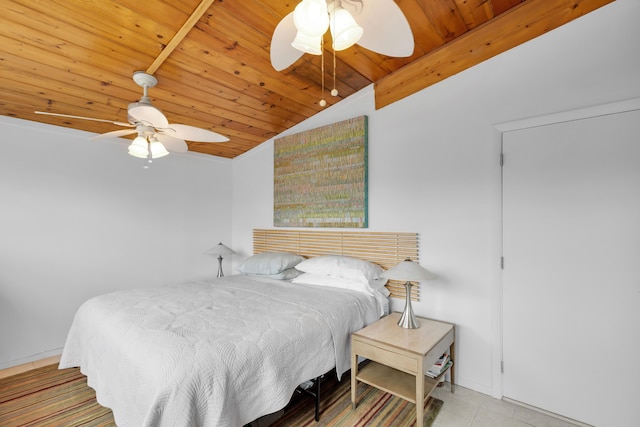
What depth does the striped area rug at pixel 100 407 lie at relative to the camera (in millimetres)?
1981

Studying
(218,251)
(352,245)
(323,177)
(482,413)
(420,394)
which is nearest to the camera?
(420,394)

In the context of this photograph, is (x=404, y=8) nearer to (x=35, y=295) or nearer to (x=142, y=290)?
(x=142, y=290)

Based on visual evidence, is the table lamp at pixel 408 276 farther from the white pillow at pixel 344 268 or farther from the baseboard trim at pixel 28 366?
the baseboard trim at pixel 28 366

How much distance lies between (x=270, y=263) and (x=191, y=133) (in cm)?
160

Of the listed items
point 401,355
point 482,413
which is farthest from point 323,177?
Result: point 482,413

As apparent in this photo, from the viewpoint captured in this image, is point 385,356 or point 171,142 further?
point 171,142

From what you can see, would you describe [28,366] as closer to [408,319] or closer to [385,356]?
[385,356]

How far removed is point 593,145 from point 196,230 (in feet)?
13.6

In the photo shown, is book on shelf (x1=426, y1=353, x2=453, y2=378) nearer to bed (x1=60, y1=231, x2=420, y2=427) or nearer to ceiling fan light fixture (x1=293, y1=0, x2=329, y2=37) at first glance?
bed (x1=60, y1=231, x2=420, y2=427)

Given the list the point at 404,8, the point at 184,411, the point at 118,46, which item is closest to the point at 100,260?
the point at 118,46

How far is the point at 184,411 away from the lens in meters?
1.24

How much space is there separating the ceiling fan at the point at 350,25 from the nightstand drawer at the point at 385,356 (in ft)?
5.79

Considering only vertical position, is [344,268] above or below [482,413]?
above

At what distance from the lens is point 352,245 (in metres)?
3.09
